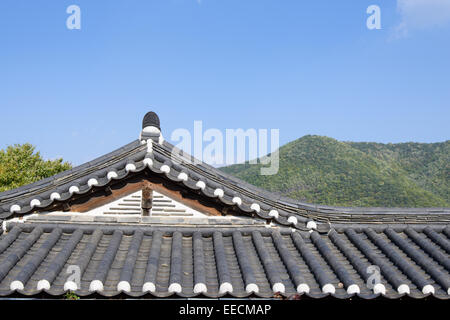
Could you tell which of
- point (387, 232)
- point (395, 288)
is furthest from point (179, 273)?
point (387, 232)

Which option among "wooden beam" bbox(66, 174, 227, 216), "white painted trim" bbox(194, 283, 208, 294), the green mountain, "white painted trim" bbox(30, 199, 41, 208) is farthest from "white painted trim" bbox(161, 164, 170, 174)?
the green mountain

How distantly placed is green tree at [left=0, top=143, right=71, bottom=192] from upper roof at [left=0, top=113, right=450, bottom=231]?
18.0 metres

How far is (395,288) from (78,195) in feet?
13.6

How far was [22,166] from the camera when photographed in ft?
76.4

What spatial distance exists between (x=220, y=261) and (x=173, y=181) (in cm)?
135

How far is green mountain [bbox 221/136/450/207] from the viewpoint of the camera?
3462cm

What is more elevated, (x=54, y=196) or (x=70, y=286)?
(x=54, y=196)

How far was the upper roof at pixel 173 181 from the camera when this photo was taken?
18.2 feet

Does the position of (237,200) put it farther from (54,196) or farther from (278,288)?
(54,196)

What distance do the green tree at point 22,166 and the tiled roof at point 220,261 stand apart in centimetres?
1856

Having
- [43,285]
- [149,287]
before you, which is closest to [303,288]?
[149,287]

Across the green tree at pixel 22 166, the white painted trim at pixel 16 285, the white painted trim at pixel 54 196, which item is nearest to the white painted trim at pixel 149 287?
the white painted trim at pixel 16 285

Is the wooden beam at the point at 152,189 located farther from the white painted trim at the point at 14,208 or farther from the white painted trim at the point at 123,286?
the white painted trim at the point at 123,286
